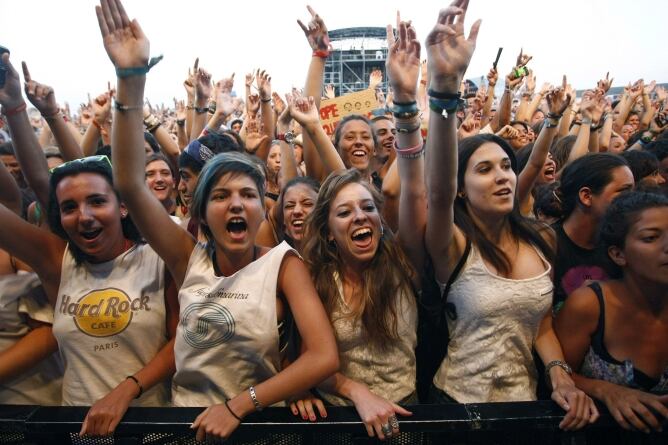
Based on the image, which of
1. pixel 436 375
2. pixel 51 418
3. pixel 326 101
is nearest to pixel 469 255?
pixel 436 375

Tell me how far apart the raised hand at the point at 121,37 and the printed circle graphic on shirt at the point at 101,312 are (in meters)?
0.88

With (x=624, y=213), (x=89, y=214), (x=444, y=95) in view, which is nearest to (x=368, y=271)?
(x=444, y=95)

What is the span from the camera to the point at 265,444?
1.36 meters

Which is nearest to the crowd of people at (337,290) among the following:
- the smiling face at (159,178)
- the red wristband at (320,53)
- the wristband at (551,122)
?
the smiling face at (159,178)

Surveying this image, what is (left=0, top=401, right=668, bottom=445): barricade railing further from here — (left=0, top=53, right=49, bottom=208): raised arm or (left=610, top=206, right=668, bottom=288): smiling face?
(left=0, top=53, right=49, bottom=208): raised arm

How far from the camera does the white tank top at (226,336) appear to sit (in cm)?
157

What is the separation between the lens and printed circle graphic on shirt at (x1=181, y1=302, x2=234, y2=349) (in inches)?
61.9

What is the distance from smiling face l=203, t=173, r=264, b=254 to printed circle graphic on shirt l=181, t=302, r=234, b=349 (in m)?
0.25

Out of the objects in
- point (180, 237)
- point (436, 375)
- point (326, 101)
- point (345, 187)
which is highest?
point (326, 101)

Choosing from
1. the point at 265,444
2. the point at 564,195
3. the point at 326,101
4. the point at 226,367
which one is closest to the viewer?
the point at 265,444

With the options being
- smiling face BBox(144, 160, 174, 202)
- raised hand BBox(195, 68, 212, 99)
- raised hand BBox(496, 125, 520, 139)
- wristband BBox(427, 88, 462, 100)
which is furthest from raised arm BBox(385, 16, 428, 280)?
raised hand BBox(496, 125, 520, 139)

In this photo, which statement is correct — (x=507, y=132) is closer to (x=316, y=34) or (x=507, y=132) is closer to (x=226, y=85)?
(x=316, y=34)

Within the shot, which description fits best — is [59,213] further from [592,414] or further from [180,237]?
[592,414]

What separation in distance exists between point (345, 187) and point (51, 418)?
139 cm
